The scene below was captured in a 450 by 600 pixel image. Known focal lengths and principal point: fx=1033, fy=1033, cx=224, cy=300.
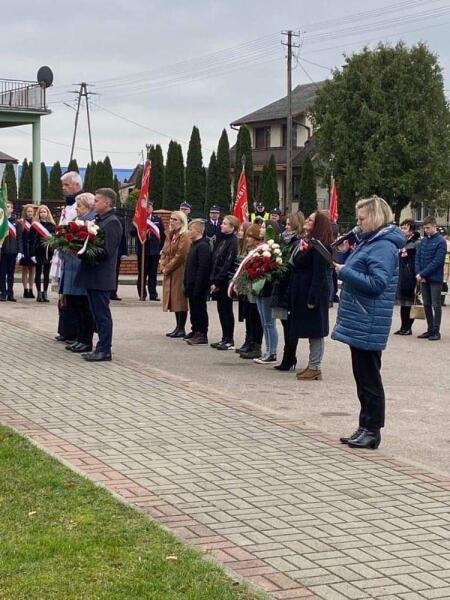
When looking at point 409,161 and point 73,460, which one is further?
point 409,161

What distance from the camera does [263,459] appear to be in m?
7.53

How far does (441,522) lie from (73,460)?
263cm

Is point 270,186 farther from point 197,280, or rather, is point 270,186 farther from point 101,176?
point 197,280

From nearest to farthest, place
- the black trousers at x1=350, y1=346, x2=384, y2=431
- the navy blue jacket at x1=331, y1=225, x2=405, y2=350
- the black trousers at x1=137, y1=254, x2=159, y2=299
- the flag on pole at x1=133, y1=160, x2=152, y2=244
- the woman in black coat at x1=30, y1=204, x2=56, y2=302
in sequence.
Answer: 1. the navy blue jacket at x1=331, y1=225, x2=405, y2=350
2. the black trousers at x1=350, y1=346, x2=384, y2=431
3. the woman in black coat at x1=30, y1=204, x2=56, y2=302
4. the flag on pole at x1=133, y1=160, x2=152, y2=244
5. the black trousers at x1=137, y1=254, x2=159, y2=299

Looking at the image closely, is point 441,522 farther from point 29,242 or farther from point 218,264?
point 29,242

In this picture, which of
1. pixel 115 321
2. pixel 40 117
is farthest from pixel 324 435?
pixel 40 117

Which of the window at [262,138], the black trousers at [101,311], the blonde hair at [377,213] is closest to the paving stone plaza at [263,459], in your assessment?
the black trousers at [101,311]

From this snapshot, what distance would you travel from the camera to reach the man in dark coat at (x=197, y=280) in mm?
14320

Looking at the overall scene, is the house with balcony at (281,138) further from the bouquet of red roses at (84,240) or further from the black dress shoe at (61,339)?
the bouquet of red roses at (84,240)

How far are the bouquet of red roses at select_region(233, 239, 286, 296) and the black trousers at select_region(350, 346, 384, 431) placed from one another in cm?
393

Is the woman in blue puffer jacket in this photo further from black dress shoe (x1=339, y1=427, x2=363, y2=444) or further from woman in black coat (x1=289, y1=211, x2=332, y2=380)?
woman in black coat (x1=289, y1=211, x2=332, y2=380)

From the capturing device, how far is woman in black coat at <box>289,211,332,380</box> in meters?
10.8

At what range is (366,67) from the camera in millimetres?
55938

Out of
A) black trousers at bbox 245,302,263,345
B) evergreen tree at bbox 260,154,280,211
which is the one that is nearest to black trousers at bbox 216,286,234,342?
black trousers at bbox 245,302,263,345
